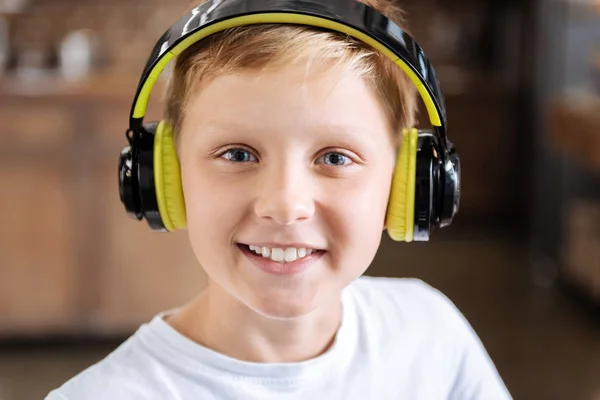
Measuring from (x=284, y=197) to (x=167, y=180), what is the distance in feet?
0.51

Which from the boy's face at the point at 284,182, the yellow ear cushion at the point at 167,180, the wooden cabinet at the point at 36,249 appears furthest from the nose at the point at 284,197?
the wooden cabinet at the point at 36,249

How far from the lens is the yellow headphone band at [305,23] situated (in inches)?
29.0

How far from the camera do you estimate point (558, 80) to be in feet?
14.2

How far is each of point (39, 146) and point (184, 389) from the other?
2595 mm

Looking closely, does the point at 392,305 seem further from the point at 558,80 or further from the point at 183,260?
the point at 558,80

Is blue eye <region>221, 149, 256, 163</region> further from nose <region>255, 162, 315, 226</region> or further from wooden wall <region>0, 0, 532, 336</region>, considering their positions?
wooden wall <region>0, 0, 532, 336</region>

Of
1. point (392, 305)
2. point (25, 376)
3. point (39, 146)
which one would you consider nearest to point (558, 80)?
point (39, 146)

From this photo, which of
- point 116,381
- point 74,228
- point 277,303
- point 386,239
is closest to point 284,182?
point 277,303

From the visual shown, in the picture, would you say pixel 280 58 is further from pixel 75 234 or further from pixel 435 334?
pixel 75 234

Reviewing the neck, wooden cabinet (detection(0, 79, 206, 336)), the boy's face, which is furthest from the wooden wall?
the boy's face

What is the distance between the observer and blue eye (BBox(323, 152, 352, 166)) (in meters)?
0.80

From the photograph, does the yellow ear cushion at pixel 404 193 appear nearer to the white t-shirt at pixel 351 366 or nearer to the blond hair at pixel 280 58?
the blond hair at pixel 280 58

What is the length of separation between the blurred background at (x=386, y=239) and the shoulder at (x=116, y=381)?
2178mm

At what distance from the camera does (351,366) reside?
95 cm
